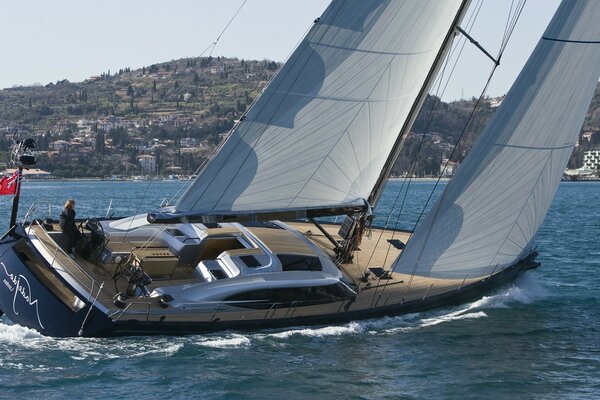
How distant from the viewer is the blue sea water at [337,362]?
12.9 meters

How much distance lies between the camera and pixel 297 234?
18266 mm

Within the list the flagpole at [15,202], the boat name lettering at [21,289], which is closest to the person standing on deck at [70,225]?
the flagpole at [15,202]

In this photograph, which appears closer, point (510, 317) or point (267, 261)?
point (267, 261)

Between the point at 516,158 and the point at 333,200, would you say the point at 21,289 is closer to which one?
the point at 333,200

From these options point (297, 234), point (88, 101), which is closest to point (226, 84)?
point (88, 101)

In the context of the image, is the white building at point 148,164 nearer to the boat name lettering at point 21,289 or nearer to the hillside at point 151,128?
the hillside at point 151,128

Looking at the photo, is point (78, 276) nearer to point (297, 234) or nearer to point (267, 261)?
point (267, 261)

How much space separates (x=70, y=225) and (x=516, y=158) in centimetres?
783

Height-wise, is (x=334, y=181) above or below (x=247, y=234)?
above

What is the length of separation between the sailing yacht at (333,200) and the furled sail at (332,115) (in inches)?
0.9

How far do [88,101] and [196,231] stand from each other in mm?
183659

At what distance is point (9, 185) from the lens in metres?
17.4

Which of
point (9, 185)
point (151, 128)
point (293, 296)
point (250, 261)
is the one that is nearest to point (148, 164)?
point (151, 128)

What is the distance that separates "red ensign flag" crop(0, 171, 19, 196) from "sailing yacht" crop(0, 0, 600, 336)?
36 cm
